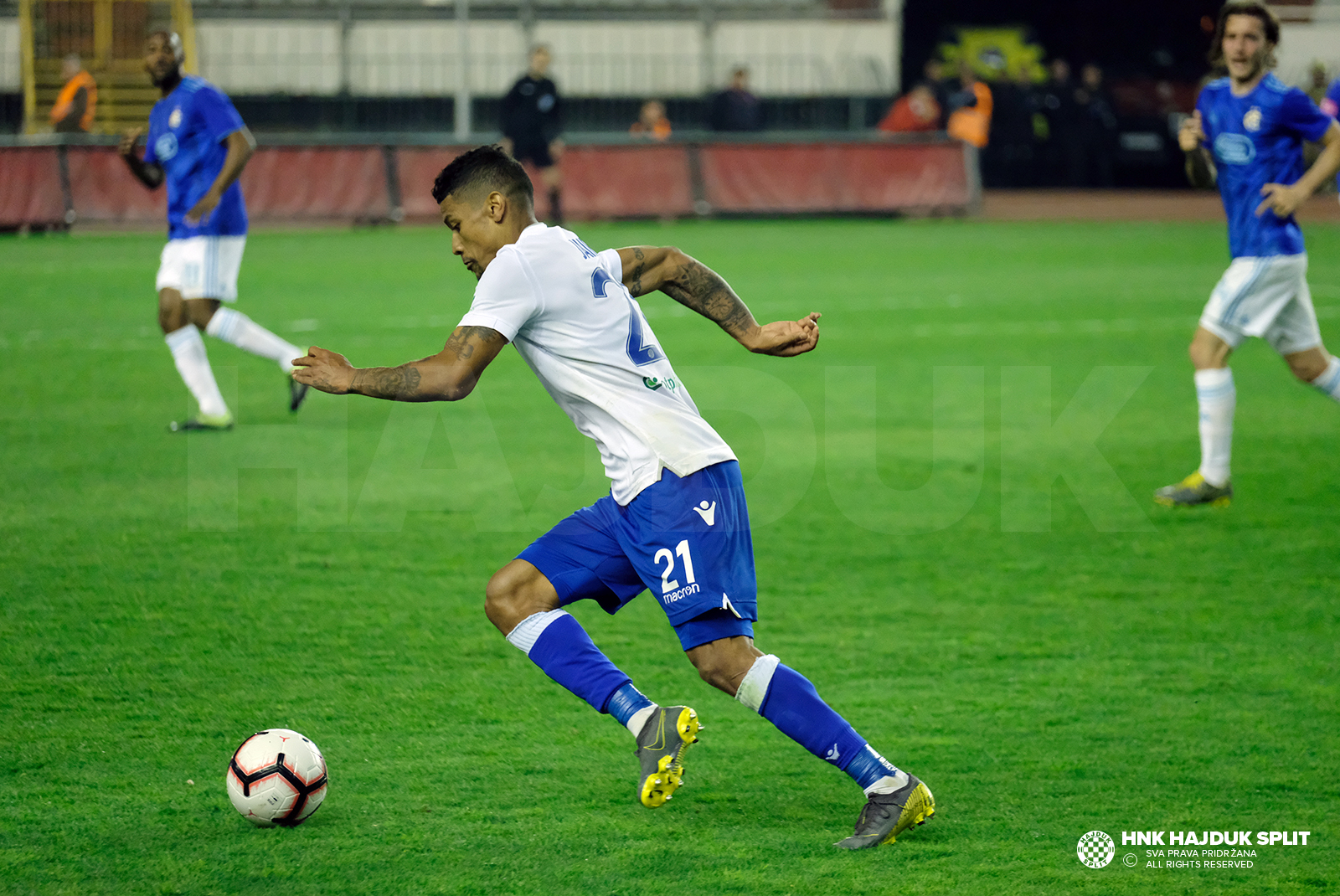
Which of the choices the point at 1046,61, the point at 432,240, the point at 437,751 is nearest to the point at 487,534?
the point at 437,751

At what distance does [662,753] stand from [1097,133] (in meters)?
29.9

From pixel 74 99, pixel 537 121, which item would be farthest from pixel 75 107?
pixel 537 121

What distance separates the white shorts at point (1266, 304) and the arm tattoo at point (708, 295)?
415cm

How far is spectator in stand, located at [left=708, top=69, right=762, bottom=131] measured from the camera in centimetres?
2600

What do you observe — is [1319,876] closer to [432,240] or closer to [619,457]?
[619,457]

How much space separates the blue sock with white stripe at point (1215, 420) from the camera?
25.2 ft

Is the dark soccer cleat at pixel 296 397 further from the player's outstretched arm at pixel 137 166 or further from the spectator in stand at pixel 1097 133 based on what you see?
the spectator in stand at pixel 1097 133

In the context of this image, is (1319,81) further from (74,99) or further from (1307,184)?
(1307,184)

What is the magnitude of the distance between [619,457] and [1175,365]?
8.61m

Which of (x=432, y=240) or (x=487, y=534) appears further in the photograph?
(x=432, y=240)

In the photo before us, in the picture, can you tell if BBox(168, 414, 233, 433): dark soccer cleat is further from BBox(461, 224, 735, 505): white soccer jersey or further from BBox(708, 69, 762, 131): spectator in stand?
BBox(708, 69, 762, 131): spectator in stand

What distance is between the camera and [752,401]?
1039 cm

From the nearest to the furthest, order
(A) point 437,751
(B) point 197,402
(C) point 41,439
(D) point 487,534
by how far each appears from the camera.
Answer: (A) point 437,751, (D) point 487,534, (C) point 41,439, (B) point 197,402

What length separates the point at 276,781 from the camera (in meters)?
3.92
